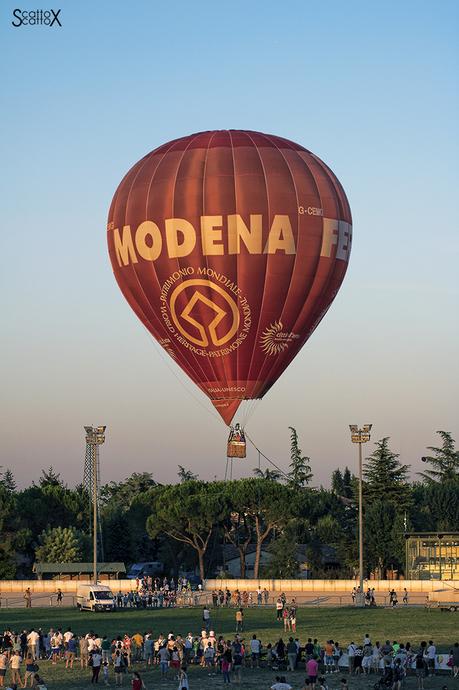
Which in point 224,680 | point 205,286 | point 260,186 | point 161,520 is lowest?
point 224,680

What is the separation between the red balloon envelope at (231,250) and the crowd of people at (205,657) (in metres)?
19.8

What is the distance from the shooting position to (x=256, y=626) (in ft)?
217

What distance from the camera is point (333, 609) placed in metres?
77.9

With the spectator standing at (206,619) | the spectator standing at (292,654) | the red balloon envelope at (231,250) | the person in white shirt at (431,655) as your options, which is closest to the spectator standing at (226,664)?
the spectator standing at (292,654)

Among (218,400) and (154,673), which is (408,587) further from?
(154,673)

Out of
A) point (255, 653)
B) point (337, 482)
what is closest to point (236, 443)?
point (255, 653)

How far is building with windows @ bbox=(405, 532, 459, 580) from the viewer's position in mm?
100250

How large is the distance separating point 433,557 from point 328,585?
10660 mm

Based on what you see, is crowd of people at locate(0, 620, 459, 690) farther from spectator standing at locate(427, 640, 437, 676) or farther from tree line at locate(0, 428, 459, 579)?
tree line at locate(0, 428, 459, 579)

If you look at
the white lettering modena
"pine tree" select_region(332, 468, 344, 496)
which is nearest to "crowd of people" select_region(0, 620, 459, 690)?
the white lettering modena

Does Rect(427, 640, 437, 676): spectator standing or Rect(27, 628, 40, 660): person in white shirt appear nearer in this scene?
Rect(427, 640, 437, 676): spectator standing

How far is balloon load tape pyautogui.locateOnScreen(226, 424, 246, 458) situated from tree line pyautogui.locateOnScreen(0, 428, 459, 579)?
141 ft

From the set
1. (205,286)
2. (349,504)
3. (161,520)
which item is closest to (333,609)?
(205,286)

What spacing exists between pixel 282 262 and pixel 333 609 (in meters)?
22.1
